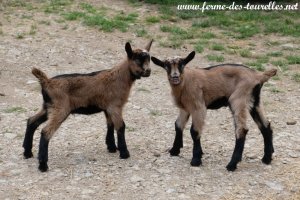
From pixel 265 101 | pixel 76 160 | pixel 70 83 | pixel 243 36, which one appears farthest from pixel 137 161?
pixel 243 36

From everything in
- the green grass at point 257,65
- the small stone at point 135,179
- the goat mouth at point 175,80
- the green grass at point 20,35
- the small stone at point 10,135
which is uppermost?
the goat mouth at point 175,80

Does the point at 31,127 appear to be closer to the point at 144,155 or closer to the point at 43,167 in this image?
the point at 43,167

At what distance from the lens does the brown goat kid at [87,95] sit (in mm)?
8125

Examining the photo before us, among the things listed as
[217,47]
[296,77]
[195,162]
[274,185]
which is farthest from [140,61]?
[217,47]

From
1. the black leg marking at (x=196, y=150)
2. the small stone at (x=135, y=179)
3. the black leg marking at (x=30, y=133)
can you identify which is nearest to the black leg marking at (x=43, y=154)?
the black leg marking at (x=30, y=133)

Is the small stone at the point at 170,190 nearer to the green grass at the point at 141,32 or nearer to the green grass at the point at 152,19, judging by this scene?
the green grass at the point at 141,32

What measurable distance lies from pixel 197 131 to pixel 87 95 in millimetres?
1724

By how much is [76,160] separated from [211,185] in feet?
7.12

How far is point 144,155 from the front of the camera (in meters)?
8.70

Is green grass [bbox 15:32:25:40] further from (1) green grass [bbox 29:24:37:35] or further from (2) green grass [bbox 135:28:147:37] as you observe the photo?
(2) green grass [bbox 135:28:147:37]

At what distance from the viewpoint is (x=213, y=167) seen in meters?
8.27

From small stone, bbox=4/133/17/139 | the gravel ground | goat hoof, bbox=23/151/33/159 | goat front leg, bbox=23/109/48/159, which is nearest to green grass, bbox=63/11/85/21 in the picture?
the gravel ground

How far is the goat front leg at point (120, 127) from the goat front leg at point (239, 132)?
1.59 meters

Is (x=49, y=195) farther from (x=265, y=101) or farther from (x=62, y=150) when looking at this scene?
(x=265, y=101)
